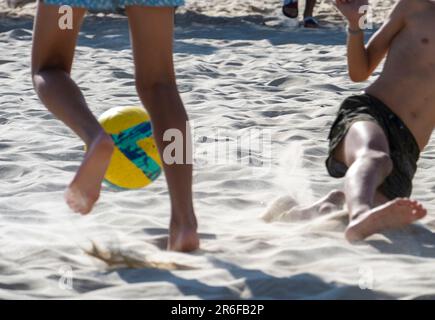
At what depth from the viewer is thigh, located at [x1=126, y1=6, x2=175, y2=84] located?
127 inches

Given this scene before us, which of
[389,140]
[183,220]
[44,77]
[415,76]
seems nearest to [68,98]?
[44,77]

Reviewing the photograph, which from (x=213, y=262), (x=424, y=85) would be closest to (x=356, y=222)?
(x=213, y=262)

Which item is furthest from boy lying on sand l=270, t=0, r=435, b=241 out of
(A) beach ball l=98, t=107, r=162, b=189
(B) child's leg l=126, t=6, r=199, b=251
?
(B) child's leg l=126, t=6, r=199, b=251

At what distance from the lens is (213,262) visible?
3.28m

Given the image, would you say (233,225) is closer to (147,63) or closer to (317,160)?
(147,63)

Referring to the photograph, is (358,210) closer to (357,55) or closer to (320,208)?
(320,208)

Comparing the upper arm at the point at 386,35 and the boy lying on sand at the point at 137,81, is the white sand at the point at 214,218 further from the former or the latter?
the upper arm at the point at 386,35

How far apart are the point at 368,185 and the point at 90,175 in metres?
1.06

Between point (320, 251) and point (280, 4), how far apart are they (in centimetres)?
929

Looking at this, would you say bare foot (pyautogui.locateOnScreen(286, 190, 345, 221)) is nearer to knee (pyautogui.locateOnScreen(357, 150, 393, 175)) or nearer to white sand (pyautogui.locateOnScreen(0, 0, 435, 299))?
white sand (pyautogui.locateOnScreen(0, 0, 435, 299))

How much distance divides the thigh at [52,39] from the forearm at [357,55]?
47.3 inches

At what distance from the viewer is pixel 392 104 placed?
3.99 m

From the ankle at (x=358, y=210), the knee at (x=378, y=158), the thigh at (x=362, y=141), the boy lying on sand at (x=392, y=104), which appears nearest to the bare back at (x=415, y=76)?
the boy lying on sand at (x=392, y=104)

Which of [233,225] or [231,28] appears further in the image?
[231,28]
